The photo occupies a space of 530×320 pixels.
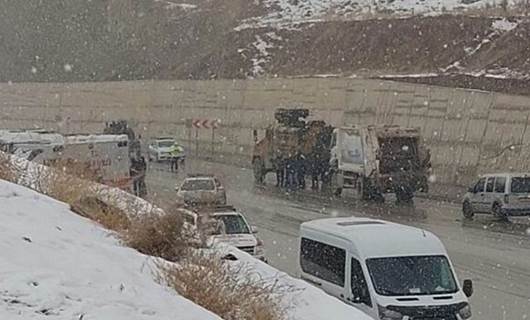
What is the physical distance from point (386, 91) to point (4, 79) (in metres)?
52.5

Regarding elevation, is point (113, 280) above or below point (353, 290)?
above

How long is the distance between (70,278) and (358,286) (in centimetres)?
812

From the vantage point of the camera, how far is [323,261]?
16047 millimetres

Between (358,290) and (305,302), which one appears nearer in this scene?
(305,302)

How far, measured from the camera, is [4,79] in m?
93.0

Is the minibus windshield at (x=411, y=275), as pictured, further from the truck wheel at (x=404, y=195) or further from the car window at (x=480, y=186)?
the truck wheel at (x=404, y=195)

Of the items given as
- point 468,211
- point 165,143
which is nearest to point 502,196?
point 468,211

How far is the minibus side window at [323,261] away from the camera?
50.3 feet

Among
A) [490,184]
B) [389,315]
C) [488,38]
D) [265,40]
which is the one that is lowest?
[490,184]

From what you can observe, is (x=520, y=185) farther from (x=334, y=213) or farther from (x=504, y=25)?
(x=504, y=25)

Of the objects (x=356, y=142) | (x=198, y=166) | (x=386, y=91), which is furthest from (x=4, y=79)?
(x=356, y=142)

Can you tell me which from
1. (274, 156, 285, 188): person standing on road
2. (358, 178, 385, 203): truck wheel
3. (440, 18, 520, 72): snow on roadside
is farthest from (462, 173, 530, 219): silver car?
(440, 18, 520, 72): snow on roadside

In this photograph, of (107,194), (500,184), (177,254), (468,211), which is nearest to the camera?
(177,254)

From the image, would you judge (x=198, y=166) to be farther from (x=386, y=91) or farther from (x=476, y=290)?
(x=476, y=290)
